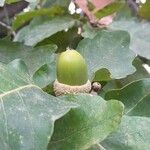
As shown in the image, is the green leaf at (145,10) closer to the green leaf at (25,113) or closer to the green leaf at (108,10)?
the green leaf at (108,10)

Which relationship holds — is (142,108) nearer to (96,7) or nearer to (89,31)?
(89,31)

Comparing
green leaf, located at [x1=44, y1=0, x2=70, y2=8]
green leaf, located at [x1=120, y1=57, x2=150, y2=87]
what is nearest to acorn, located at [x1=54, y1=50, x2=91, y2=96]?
green leaf, located at [x1=120, y1=57, x2=150, y2=87]

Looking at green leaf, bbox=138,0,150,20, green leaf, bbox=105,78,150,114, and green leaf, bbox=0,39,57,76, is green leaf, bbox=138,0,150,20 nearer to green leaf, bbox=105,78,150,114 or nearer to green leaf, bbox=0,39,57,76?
green leaf, bbox=0,39,57,76

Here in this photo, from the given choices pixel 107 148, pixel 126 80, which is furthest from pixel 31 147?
pixel 126 80

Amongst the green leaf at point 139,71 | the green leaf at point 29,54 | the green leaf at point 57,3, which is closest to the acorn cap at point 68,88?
the green leaf at point 29,54

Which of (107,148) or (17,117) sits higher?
(17,117)

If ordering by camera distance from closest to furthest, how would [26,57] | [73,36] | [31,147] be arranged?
[31,147] < [26,57] < [73,36]

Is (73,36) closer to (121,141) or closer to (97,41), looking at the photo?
(97,41)

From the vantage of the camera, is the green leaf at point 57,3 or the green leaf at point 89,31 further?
the green leaf at point 57,3
